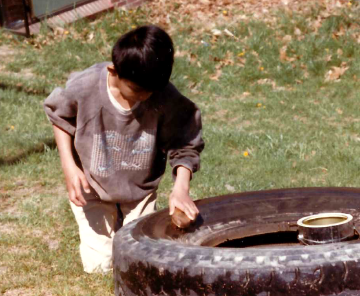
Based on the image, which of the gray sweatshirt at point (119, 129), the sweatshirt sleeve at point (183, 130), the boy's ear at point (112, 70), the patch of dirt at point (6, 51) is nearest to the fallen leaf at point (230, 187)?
the gray sweatshirt at point (119, 129)

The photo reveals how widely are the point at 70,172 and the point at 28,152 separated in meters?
2.85

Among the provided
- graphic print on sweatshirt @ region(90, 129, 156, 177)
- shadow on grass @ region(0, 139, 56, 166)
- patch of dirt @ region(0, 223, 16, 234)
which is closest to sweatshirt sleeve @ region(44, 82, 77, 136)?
graphic print on sweatshirt @ region(90, 129, 156, 177)

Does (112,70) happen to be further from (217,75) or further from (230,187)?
(217,75)

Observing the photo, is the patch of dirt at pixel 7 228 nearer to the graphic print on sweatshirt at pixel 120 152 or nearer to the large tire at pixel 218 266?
the graphic print on sweatshirt at pixel 120 152

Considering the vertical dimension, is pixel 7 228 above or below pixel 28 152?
Result: above

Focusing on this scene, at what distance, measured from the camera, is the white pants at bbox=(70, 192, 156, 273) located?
12.6 ft

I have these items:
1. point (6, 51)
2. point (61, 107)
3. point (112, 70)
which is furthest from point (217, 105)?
point (112, 70)

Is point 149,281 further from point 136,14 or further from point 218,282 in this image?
point 136,14

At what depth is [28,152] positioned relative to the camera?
607cm

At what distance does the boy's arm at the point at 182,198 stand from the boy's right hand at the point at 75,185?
407mm

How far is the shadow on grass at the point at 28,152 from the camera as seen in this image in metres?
5.91

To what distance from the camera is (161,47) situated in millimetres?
3076

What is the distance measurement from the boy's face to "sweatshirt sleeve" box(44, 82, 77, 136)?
292 mm

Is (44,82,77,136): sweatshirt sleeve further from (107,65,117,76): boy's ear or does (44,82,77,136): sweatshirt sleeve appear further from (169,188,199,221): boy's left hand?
(169,188,199,221): boy's left hand
